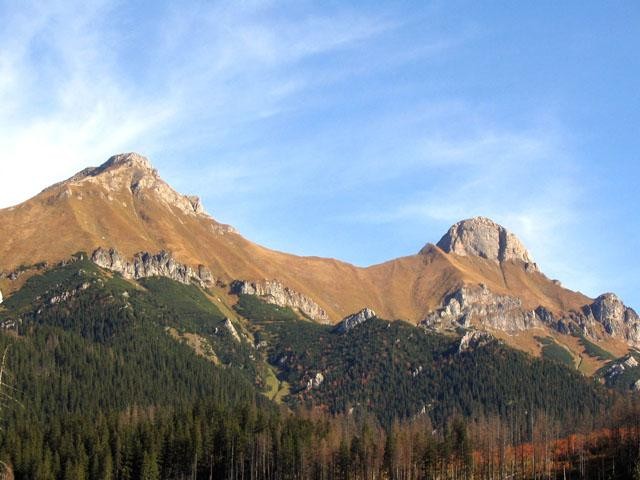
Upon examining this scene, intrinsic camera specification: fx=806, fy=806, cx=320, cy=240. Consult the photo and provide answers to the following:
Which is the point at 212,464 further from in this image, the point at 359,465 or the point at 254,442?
the point at 359,465

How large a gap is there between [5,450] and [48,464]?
12709 mm

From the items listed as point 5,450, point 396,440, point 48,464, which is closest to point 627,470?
point 396,440

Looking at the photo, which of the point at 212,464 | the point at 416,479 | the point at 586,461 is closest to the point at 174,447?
the point at 212,464

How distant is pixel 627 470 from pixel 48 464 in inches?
4670

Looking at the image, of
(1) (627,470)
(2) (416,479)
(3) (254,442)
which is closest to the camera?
(1) (627,470)

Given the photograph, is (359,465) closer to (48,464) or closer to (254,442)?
(254,442)

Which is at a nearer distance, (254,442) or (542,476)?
(542,476)

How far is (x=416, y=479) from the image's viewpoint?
176 metres

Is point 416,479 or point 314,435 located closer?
point 416,479

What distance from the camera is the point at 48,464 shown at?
167 meters

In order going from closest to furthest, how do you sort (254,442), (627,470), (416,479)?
(627,470) → (416,479) → (254,442)

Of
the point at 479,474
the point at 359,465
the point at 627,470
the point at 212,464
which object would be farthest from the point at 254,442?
the point at 627,470

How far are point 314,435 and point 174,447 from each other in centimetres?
3427

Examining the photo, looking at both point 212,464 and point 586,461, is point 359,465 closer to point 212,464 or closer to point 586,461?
point 212,464
